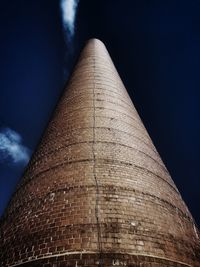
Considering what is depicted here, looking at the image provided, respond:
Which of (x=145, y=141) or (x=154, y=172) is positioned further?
(x=145, y=141)

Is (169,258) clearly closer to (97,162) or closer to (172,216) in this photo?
(172,216)

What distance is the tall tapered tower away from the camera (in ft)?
10.9

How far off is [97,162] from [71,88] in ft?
12.1

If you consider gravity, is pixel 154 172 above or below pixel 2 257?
above

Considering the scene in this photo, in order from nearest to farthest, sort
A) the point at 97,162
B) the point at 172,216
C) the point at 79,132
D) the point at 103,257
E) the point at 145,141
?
the point at 103,257
the point at 172,216
the point at 97,162
the point at 79,132
the point at 145,141

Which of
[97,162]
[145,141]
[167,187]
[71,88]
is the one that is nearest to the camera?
[97,162]

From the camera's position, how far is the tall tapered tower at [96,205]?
333 cm

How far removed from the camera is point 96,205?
380 centimetres

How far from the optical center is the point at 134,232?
11.6 ft

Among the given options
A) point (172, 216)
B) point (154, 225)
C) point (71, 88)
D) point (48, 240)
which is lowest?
point (48, 240)

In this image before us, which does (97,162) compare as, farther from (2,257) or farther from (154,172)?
(2,257)

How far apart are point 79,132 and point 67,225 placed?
2254mm

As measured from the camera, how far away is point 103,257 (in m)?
3.14

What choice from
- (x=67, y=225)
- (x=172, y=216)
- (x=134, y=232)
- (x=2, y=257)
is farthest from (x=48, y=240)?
(x=172, y=216)
